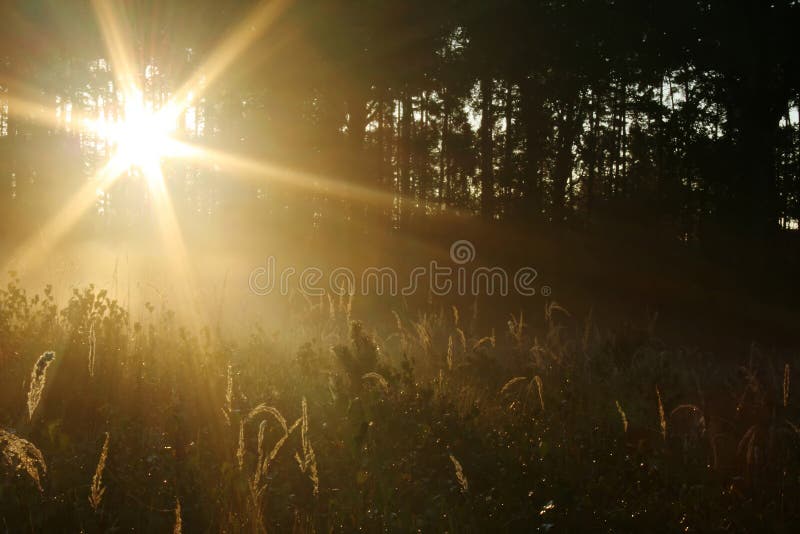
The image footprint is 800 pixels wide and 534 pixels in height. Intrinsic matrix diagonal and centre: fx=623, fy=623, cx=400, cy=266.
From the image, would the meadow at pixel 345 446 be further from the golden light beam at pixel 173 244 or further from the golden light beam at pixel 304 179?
the golden light beam at pixel 304 179

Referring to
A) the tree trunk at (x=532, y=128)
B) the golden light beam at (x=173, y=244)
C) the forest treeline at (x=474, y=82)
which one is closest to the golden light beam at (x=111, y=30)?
the forest treeline at (x=474, y=82)

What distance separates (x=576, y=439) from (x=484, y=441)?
67 centimetres

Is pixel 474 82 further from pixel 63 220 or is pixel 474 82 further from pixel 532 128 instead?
pixel 63 220

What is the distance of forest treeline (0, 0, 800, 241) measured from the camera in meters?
15.6

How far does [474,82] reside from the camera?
24516 mm

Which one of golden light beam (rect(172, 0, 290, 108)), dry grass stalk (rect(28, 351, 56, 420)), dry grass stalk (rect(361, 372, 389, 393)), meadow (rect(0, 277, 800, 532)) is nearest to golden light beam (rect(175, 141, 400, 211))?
golden light beam (rect(172, 0, 290, 108))

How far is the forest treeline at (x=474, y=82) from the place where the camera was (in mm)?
15648

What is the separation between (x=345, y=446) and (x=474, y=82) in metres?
22.2

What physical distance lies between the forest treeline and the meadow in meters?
11.2

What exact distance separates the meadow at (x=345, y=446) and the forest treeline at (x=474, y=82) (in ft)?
36.6

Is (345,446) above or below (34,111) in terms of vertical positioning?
below

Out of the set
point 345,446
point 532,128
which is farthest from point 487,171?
point 345,446

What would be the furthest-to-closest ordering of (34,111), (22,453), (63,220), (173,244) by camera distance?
(173,244)
(34,111)
(63,220)
(22,453)

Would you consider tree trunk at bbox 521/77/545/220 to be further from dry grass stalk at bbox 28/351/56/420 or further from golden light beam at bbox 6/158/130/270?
dry grass stalk at bbox 28/351/56/420
